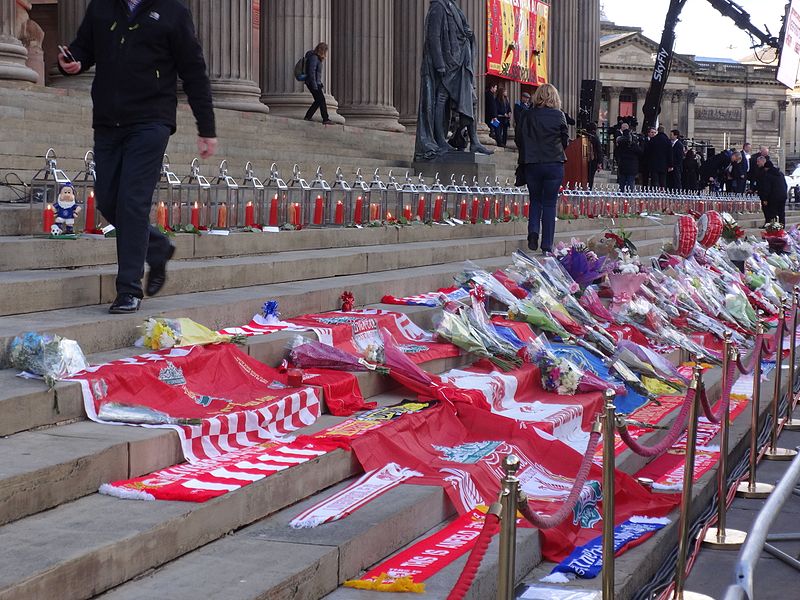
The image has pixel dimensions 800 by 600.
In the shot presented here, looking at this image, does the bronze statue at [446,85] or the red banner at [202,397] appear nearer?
the red banner at [202,397]

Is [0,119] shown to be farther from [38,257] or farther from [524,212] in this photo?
[524,212]

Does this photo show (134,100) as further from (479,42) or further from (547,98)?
(479,42)

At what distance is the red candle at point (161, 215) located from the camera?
8852 millimetres

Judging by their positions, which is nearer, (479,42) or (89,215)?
(89,215)

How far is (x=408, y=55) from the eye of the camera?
26.3 metres

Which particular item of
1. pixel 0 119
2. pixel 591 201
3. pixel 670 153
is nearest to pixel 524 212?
pixel 591 201

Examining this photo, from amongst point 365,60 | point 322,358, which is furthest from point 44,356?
point 365,60

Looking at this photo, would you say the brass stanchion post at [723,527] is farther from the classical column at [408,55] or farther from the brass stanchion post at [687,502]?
the classical column at [408,55]

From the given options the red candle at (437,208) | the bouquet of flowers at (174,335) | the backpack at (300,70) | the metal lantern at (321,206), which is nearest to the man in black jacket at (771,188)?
the backpack at (300,70)

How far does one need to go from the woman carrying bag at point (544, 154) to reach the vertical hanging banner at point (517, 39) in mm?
22154

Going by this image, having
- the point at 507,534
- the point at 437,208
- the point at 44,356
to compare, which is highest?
the point at 437,208

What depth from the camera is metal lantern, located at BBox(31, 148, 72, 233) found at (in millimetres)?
7773

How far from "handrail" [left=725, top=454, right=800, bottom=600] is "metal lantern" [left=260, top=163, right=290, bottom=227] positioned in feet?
24.4

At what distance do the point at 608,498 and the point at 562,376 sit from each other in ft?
11.3
